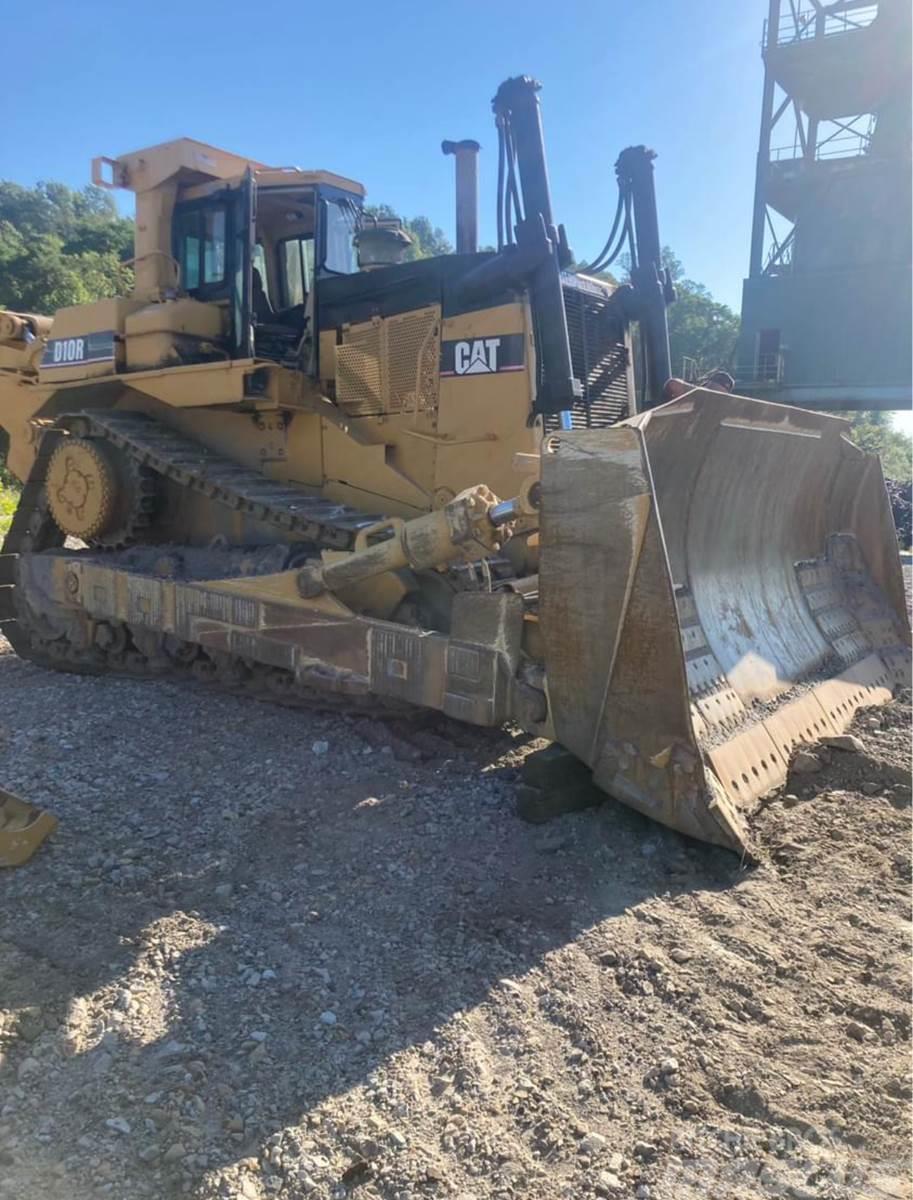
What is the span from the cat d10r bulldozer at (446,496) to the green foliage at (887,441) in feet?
112

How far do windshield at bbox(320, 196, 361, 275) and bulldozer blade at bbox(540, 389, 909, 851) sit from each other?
2.99m

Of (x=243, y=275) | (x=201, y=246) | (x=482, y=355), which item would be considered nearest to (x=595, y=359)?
(x=482, y=355)

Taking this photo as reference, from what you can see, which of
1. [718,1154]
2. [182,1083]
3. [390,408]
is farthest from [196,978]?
[390,408]

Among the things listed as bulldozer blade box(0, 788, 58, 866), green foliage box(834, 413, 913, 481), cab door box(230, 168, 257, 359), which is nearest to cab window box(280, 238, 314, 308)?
cab door box(230, 168, 257, 359)

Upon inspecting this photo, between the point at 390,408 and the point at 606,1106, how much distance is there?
4100 mm

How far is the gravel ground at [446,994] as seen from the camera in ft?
Result: 7.25

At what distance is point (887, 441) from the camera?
49562mm

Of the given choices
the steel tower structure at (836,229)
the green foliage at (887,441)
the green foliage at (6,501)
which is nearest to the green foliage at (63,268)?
the green foliage at (6,501)

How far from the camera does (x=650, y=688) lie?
11.2 ft

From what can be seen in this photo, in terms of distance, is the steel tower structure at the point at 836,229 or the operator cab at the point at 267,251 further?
the steel tower structure at the point at 836,229

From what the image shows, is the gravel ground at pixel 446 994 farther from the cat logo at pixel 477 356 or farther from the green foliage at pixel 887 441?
the green foliage at pixel 887 441

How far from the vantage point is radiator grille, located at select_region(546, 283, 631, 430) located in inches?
210

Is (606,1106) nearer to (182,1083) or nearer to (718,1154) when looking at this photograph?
(718,1154)

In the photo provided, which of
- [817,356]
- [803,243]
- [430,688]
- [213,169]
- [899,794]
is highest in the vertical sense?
[803,243]
